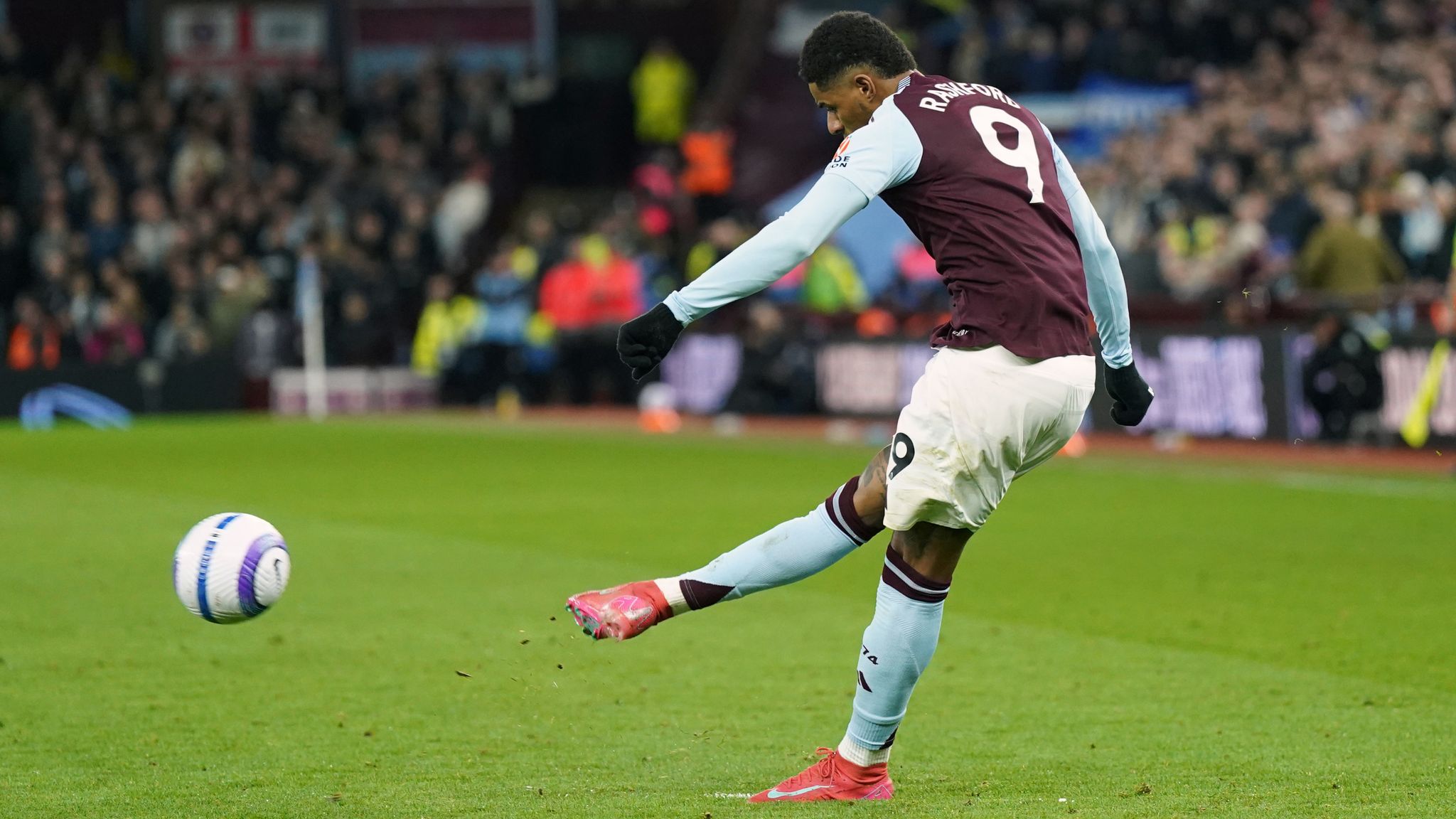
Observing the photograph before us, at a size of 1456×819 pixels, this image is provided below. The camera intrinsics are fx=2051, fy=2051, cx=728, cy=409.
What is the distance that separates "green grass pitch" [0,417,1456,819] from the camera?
5348mm

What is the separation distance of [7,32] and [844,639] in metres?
25.1

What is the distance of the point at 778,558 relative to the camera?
209 inches

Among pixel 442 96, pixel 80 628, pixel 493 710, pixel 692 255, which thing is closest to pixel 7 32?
pixel 442 96

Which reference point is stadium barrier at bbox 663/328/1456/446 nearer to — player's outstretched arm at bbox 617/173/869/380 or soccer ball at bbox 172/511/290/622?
soccer ball at bbox 172/511/290/622

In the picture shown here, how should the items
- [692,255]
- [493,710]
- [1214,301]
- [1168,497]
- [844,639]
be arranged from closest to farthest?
1. [493,710]
2. [844,639]
3. [1168,497]
4. [1214,301]
5. [692,255]

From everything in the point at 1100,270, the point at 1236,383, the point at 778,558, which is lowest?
the point at 1236,383

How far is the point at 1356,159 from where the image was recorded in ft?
58.9

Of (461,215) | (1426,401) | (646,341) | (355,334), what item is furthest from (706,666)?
(461,215)

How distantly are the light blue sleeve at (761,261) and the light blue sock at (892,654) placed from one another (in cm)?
84

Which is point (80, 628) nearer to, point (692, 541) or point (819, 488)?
point (692, 541)

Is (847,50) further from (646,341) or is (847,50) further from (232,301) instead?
(232,301)

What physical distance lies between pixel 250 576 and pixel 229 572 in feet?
0.20

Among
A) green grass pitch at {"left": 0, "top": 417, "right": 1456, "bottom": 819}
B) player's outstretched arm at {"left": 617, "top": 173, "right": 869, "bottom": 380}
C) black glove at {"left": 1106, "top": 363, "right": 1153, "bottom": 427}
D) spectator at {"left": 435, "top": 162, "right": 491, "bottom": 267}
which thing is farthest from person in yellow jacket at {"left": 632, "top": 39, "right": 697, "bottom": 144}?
player's outstretched arm at {"left": 617, "top": 173, "right": 869, "bottom": 380}

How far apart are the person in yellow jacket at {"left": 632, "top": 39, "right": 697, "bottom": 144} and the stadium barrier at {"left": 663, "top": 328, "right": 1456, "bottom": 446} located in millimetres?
11758
